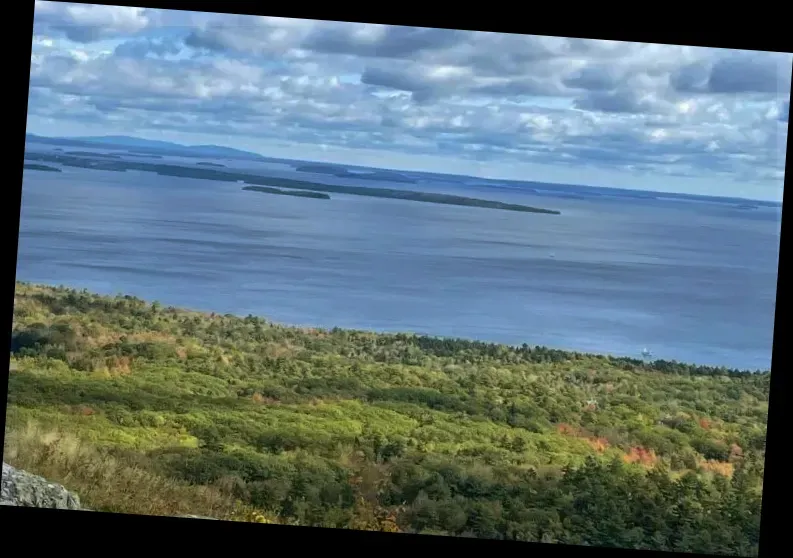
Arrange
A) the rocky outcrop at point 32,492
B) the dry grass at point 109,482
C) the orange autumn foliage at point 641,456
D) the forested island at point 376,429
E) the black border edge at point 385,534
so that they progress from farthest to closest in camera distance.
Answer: the orange autumn foliage at point 641,456, the forested island at point 376,429, the dry grass at point 109,482, the rocky outcrop at point 32,492, the black border edge at point 385,534

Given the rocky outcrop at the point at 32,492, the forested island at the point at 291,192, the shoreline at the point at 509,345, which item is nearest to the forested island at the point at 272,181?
the forested island at the point at 291,192

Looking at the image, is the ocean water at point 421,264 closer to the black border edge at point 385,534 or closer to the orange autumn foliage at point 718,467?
the orange autumn foliage at point 718,467

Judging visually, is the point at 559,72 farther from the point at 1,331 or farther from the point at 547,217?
the point at 1,331

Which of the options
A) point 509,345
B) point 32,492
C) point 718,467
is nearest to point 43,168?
point 32,492

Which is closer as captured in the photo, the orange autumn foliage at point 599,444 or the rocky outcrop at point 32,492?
the rocky outcrop at point 32,492

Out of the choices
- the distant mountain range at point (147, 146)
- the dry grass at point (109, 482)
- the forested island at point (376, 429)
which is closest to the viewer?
the dry grass at point (109, 482)
